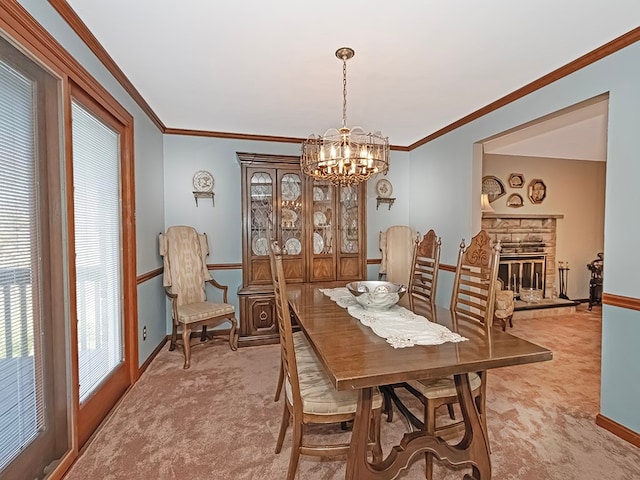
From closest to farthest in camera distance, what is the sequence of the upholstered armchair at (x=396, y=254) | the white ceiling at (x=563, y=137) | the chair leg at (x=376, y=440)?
1. the chair leg at (x=376, y=440)
2. the white ceiling at (x=563, y=137)
3. the upholstered armchair at (x=396, y=254)

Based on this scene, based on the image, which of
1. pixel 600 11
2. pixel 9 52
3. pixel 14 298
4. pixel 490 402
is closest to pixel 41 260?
pixel 14 298

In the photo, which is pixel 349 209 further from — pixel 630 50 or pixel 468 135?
pixel 630 50

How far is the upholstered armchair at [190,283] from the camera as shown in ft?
11.1

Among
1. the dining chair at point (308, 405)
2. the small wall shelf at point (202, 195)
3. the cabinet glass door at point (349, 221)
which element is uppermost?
the small wall shelf at point (202, 195)

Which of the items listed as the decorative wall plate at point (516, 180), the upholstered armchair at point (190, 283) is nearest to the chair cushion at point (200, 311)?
the upholstered armchair at point (190, 283)

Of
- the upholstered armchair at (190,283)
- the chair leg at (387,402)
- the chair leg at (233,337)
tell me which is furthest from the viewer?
the chair leg at (233,337)

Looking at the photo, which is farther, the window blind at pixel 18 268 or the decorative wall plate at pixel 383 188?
the decorative wall plate at pixel 383 188

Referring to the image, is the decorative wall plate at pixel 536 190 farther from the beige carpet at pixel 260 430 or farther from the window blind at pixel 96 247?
the window blind at pixel 96 247

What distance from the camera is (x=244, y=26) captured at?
1.95 m

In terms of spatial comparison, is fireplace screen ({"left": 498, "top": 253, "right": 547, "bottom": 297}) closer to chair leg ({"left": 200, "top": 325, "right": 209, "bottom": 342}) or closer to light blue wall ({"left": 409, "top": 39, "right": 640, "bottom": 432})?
light blue wall ({"left": 409, "top": 39, "right": 640, "bottom": 432})

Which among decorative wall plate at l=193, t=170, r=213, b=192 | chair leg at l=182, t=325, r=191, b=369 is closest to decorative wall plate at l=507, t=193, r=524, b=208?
decorative wall plate at l=193, t=170, r=213, b=192

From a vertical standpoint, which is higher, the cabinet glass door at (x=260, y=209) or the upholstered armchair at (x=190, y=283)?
the cabinet glass door at (x=260, y=209)

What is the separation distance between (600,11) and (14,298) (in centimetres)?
321

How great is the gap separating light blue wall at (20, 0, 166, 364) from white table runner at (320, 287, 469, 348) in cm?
197
